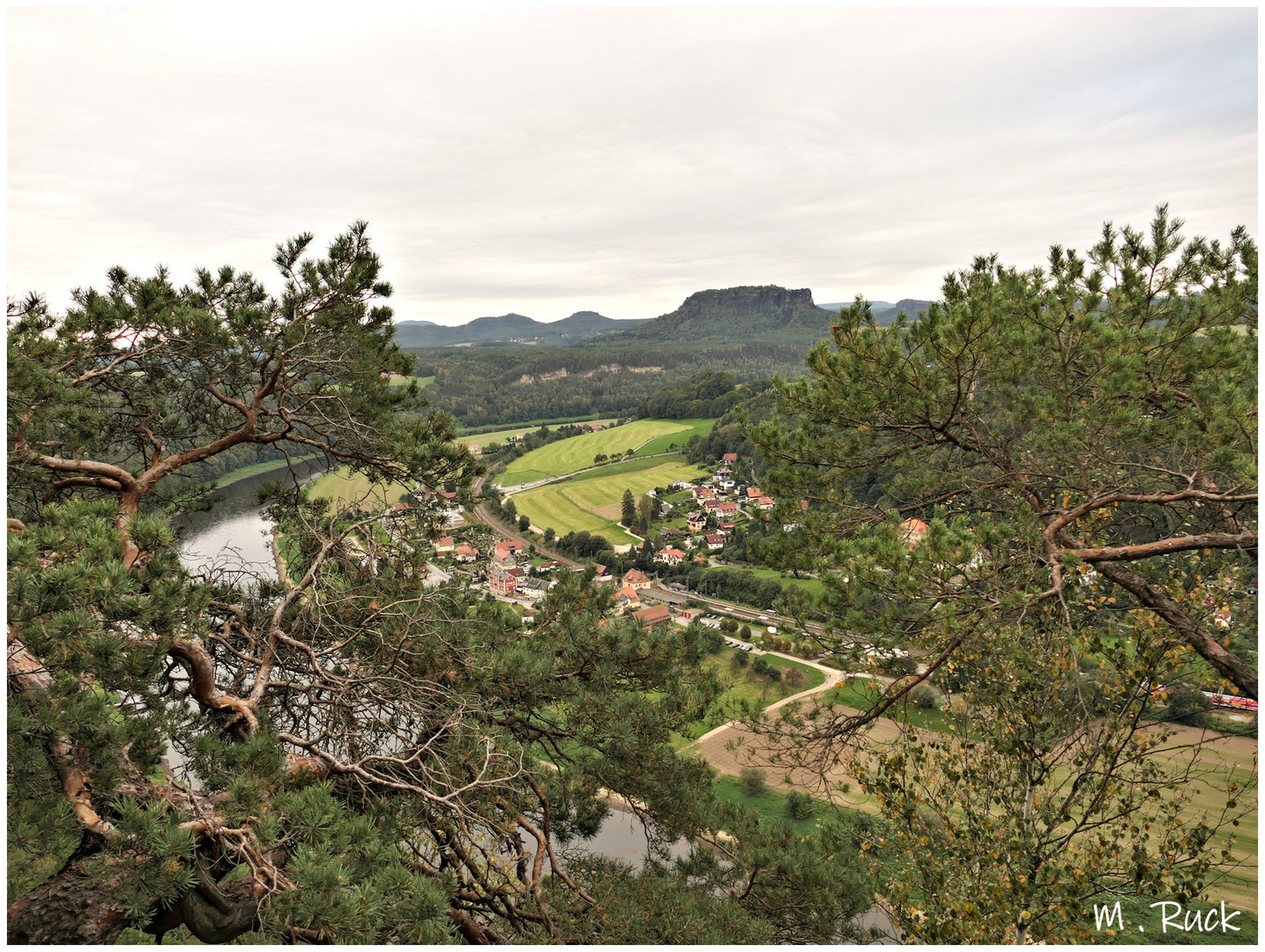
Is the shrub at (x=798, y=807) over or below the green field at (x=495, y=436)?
below

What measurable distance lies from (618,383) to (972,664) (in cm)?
11094

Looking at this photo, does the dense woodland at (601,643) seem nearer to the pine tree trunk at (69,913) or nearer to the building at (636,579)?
the pine tree trunk at (69,913)

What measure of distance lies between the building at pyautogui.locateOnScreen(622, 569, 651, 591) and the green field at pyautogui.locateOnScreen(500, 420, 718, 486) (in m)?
23.2

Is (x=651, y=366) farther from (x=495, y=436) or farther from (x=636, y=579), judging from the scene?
(x=636, y=579)

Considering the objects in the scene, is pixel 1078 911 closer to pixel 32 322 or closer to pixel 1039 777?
pixel 1039 777

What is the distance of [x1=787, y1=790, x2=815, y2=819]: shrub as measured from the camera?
55.6ft

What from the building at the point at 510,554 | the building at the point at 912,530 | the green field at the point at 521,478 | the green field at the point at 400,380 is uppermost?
the green field at the point at 400,380

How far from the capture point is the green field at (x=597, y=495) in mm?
45312

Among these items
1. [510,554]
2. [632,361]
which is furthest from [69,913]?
[632,361]

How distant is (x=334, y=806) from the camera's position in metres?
2.75

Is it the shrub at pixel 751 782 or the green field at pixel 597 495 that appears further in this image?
the green field at pixel 597 495

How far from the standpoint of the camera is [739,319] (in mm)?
189750

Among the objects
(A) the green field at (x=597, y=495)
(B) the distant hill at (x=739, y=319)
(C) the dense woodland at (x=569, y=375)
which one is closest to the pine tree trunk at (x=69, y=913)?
(A) the green field at (x=597, y=495)

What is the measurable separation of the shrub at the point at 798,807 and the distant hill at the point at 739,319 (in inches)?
6336
